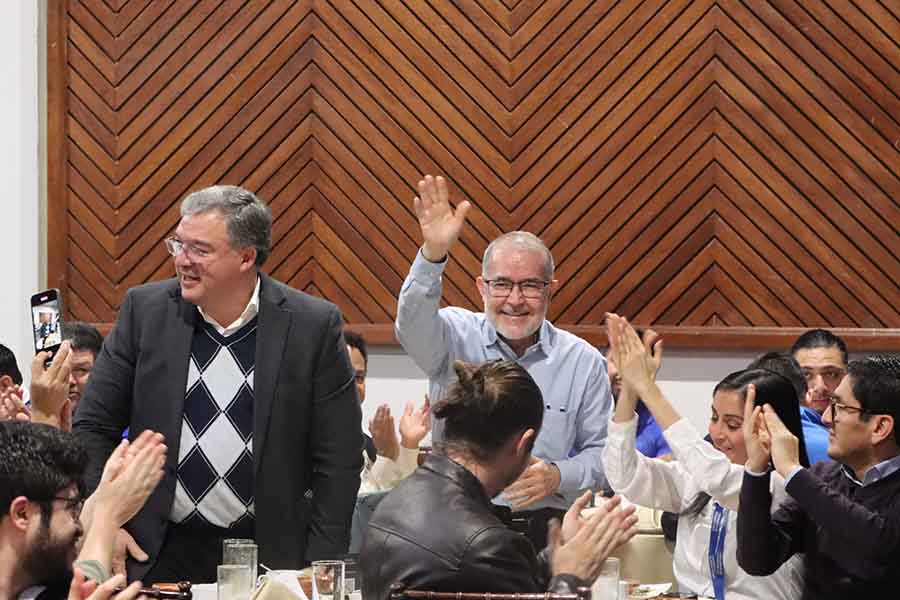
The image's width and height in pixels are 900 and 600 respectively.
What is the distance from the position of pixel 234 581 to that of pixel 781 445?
1.46 m

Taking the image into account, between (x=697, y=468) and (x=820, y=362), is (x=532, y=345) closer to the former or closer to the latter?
(x=697, y=468)

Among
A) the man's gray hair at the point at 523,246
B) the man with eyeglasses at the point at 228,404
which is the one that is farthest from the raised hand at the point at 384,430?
the man with eyeglasses at the point at 228,404

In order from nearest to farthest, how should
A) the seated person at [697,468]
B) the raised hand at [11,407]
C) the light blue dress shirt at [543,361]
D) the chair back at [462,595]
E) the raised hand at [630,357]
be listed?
the chair back at [462,595], the seated person at [697,468], the raised hand at [630,357], the raised hand at [11,407], the light blue dress shirt at [543,361]

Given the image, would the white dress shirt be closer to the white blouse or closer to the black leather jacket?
the white blouse

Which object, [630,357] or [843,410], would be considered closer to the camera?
[843,410]

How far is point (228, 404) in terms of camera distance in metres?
3.96

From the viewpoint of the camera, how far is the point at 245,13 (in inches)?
293

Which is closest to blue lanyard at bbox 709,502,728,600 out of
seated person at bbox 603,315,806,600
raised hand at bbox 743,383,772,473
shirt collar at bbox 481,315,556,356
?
seated person at bbox 603,315,806,600

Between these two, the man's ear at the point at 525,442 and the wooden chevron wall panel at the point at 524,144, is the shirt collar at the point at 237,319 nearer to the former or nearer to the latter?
the man's ear at the point at 525,442

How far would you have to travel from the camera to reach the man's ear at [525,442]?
318cm

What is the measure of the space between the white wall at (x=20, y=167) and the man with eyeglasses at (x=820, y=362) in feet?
13.2

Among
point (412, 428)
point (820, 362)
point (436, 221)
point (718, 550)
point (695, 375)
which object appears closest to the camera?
point (718, 550)

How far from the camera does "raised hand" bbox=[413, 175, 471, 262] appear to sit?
4508mm

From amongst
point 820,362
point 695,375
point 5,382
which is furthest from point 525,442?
point 695,375
